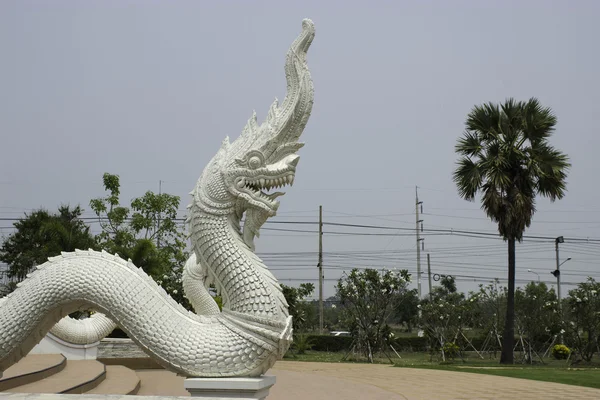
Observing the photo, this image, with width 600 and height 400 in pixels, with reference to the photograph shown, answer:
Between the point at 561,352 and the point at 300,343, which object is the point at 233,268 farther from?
the point at 561,352

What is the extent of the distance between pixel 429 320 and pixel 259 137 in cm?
1535

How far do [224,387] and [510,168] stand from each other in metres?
14.3

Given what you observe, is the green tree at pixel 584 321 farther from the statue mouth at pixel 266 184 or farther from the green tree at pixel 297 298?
the statue mouth at pixel 266 184

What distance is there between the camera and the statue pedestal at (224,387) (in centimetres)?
446

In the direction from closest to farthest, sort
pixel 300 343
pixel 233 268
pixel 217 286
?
pixel 233 268
pixel 217 286
pixel 300 343

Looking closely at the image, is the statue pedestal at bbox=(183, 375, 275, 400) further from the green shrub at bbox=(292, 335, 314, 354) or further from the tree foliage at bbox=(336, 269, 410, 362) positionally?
the green shrub at bbox=(292, 335, 314, 354)

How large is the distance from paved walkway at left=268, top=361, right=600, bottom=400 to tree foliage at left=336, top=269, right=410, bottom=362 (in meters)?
5.54

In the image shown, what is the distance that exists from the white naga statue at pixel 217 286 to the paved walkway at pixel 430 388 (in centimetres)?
398

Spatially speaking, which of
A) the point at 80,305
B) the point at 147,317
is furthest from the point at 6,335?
the point at 147,317

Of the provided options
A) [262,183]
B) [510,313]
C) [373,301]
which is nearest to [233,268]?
[262,183]

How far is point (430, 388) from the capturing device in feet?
34.1

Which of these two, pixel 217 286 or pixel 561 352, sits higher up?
pixel 217 286

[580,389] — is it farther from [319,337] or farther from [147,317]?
[319,337]

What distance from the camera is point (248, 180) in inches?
200
